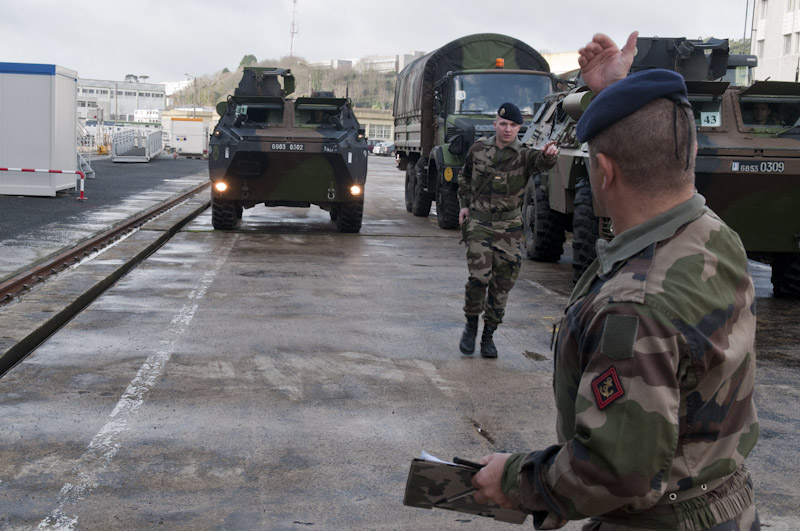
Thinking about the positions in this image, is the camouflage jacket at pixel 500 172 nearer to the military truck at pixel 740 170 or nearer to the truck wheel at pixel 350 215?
the military truck at pixel 740 170

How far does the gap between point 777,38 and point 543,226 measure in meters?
54.7

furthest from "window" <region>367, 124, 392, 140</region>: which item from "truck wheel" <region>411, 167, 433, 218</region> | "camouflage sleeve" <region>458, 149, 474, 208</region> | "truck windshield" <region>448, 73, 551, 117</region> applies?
"camouflage sleeve" <region>458, 149, 474, 208</region>

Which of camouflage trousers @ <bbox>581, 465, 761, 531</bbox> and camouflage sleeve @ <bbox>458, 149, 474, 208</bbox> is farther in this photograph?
camouflage sleeve @ <bbox>458, 149, 474, 208</bbox>

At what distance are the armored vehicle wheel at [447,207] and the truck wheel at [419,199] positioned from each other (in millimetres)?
2231

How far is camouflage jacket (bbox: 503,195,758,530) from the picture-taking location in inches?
74.3

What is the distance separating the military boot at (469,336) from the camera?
7.88 m

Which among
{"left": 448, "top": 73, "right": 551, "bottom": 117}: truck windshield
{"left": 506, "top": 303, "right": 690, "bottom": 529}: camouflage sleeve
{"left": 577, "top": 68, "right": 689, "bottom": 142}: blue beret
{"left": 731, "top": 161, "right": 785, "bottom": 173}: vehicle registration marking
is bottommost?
{"left": 506, "top": 303, "right": 690, "bottom": 529}: camouflage sleeve

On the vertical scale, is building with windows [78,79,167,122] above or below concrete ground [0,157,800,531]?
above

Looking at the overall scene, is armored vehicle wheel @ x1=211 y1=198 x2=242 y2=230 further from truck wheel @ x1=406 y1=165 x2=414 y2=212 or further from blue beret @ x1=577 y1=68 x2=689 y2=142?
blue beret @ x1=577 y1=68 x2=689 y2=142

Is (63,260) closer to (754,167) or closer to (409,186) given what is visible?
(754,167)

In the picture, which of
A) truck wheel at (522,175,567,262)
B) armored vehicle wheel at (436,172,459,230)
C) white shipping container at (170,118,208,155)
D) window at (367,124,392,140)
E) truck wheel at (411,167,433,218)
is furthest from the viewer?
window at (367,124,392,140)

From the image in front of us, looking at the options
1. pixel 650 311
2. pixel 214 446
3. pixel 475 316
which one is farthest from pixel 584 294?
pixel 475 316

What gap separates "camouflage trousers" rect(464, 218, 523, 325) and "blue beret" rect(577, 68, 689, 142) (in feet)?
18.4

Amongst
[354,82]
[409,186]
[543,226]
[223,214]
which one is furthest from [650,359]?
[354,82]
